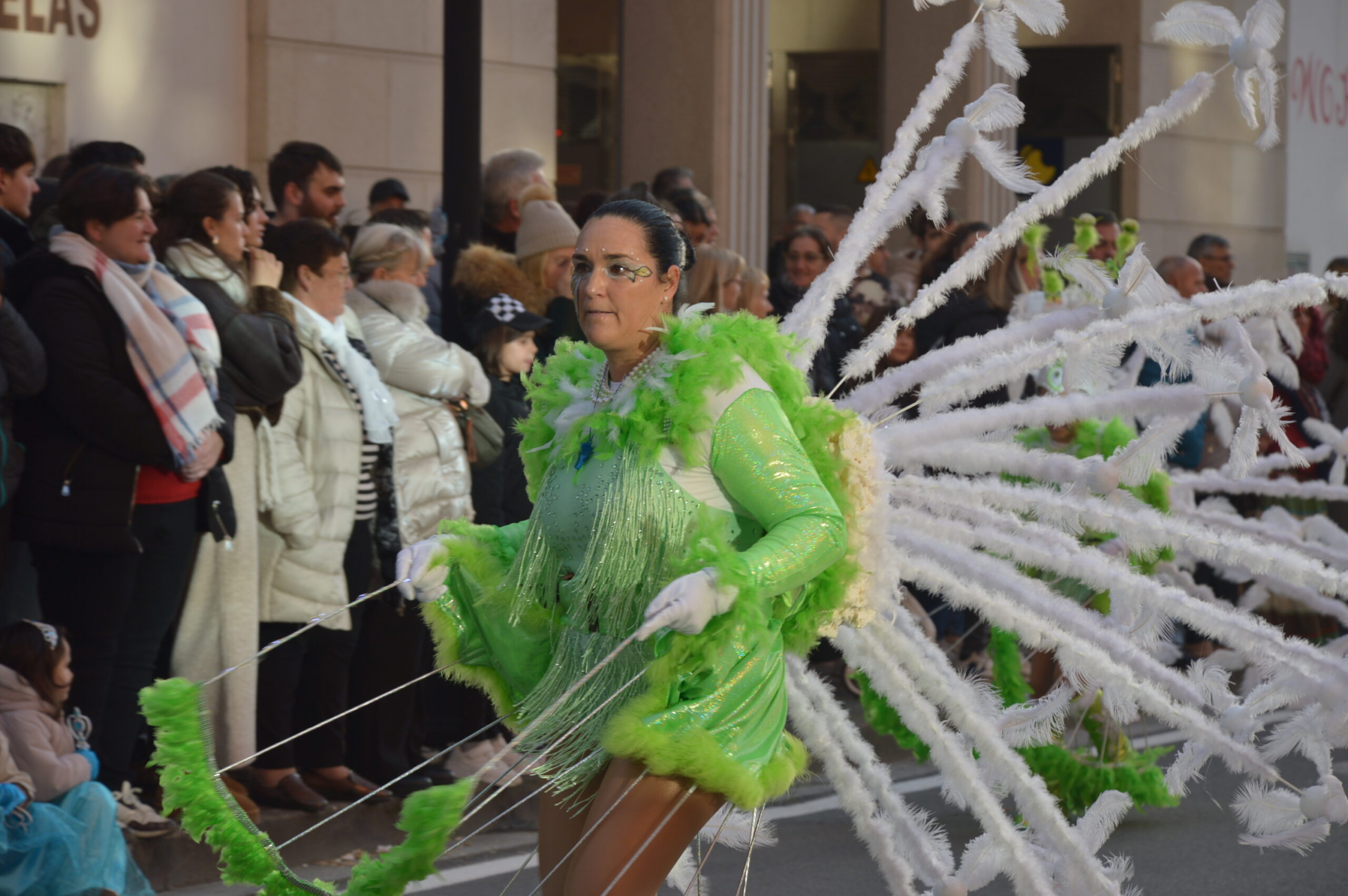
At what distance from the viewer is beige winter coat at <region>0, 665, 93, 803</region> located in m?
5.09

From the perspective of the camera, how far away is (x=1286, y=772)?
8016mm

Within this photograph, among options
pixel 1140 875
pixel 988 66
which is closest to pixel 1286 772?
pixel 1140 875

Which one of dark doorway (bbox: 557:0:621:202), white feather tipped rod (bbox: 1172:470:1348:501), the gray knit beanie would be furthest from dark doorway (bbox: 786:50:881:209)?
white feather tipped rod (bbox: 1172:470:1348:501)

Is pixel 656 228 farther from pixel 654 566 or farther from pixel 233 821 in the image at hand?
pixel 233 821

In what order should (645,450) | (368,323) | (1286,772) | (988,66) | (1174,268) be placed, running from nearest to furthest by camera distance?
(645,450) → (368,323) → (1286,772) → (1174,268) → (988,66)

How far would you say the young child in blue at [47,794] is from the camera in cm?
498

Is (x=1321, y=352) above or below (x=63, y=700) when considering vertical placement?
above

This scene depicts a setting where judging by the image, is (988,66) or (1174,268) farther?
(988,66)

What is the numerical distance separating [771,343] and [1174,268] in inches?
292

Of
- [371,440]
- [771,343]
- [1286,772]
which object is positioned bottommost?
[1286,772]

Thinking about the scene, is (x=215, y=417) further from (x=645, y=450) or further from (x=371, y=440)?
(x=645, y=450)

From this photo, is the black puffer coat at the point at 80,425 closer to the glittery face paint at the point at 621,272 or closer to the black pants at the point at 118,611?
the black pants at the point at 118,611

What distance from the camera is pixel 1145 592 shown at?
14.0 ft

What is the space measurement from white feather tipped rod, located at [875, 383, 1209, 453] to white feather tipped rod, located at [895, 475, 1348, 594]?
4.7 inches
